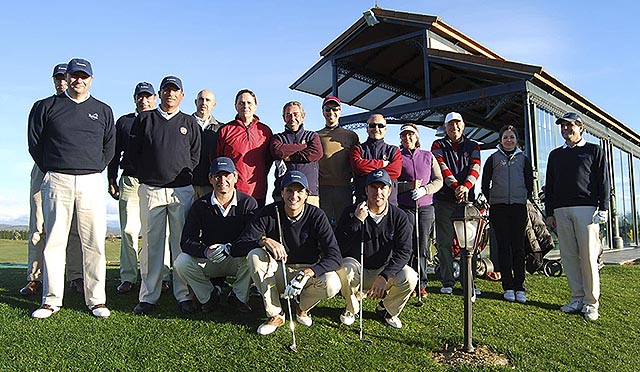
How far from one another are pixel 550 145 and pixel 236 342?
8782 mm

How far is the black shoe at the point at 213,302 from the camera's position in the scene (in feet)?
15.4

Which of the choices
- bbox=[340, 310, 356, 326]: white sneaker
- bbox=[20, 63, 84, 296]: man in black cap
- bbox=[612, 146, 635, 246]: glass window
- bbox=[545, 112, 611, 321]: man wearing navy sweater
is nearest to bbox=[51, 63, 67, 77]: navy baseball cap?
bbox=[20, 63, 84, 296]: man in black cap

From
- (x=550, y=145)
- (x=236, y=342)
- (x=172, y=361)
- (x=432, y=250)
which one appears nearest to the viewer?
(x=172, y=361)

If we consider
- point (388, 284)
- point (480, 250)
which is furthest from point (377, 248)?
point (480, 250)

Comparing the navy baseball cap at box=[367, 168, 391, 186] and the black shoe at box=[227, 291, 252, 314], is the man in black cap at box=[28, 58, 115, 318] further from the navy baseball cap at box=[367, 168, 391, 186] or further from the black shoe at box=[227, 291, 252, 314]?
the navy baseball cap at box=[367, 168, 391, 186]

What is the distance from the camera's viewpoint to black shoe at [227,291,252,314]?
4.70 metres

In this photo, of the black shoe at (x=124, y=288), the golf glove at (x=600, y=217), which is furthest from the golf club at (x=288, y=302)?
the golf glove at (x=600, y=217)

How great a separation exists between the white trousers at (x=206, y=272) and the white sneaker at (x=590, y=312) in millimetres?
3302

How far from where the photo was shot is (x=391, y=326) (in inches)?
177

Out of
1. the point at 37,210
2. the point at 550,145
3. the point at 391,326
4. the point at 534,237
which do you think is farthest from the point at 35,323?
the point at 550,145

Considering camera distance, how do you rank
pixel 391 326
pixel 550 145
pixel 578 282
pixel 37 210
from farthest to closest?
pixel 550 145 → pixel 578 282 → pixel 37 210 → pixel 391 326

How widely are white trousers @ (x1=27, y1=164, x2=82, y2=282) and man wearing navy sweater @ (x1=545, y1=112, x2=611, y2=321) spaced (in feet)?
15.9

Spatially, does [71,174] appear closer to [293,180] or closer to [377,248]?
[293,180]

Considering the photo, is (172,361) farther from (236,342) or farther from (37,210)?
(37,210)
